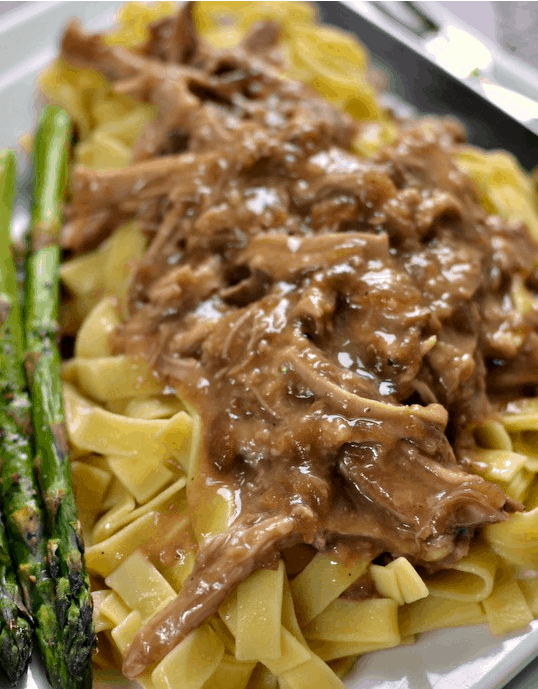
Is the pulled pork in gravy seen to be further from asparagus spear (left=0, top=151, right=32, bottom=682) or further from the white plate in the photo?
asparagus spear (left=0, top=151, right=32, bottom=682)

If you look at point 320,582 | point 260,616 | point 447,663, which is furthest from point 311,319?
point 447,663

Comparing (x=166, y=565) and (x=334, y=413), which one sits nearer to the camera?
(x=334, y=413)

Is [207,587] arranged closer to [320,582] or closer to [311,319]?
[320,582]

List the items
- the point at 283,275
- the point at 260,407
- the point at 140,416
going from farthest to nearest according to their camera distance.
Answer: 1. the point at 140,416
2. the point at 283,275
3. the point at 260,407

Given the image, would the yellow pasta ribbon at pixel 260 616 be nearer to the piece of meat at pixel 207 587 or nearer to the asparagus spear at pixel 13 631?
the piece of meat at pixel 207 587

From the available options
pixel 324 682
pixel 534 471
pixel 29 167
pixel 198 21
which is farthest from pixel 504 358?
pixel 198 21

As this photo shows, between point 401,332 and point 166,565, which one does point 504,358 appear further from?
point 166,565

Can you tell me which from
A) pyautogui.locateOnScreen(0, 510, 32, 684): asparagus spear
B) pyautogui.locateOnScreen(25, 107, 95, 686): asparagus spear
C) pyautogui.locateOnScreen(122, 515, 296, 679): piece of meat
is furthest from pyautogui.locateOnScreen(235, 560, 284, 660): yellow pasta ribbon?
pyautogui.locateOnScreen(0, 510, 32, 684): asparagus spear
